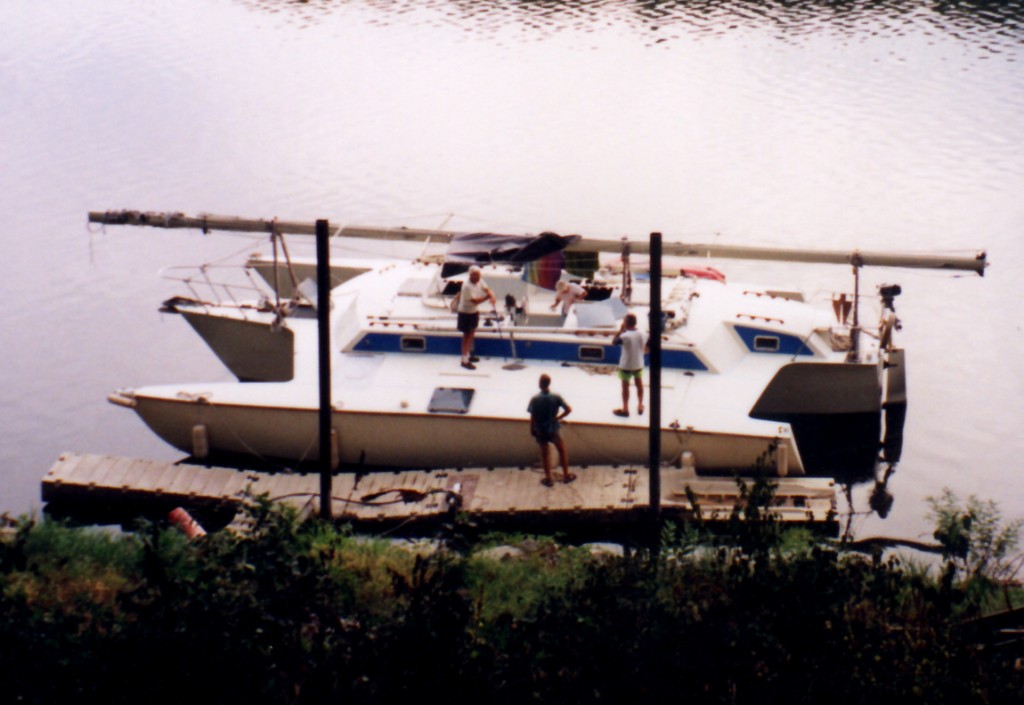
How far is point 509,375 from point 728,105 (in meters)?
24.8

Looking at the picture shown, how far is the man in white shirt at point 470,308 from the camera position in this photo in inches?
725

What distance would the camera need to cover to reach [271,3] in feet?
184

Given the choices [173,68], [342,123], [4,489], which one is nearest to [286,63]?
→ [173,68]

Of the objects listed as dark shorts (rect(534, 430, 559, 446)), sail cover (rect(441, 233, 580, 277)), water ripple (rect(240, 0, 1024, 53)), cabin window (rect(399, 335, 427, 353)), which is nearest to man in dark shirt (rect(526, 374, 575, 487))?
dark shorts (rect(534, 430, 559, 446))

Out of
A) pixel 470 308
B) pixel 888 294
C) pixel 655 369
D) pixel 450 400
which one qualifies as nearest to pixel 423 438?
pixel 450 400

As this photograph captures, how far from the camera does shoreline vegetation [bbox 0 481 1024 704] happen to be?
766 cm

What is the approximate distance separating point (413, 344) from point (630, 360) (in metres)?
3.89

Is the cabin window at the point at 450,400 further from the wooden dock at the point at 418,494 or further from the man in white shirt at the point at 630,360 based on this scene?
the man in white shirt at the point at 630,360

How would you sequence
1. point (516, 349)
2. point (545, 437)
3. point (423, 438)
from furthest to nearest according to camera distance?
point (516, 349)
point (423, 438)
point (545, 437)

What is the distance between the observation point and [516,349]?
19.0 metres

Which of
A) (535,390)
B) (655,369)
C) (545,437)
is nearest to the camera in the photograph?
(655,369)

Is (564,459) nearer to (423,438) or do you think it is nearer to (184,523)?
(423,438)

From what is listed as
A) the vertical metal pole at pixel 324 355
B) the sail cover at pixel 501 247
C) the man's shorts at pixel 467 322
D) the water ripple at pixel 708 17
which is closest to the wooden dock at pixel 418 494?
the vertical metal pole at pixel 324 355

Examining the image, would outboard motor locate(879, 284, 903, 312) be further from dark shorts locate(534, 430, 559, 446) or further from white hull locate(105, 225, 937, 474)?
dark shorts locate(534, 430, 559, 446)
